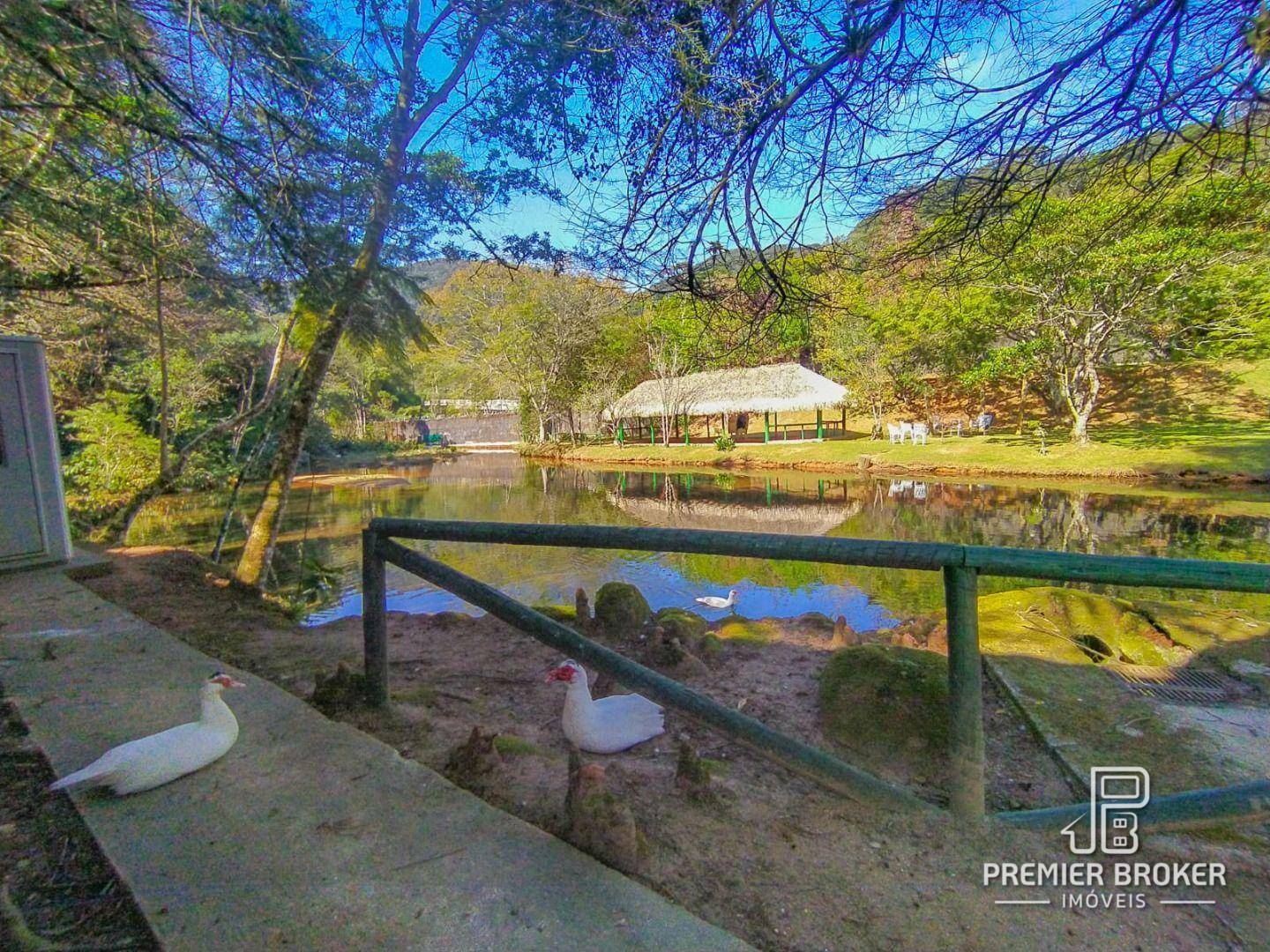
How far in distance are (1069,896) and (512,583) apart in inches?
349

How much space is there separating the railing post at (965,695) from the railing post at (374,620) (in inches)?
78.5

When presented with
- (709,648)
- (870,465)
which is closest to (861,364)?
(870,465)

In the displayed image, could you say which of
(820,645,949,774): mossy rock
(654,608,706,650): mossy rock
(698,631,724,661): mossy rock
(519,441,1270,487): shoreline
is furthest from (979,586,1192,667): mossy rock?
(519,441,1270,487): shoreline

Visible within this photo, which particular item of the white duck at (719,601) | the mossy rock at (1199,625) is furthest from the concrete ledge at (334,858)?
the white duck at (719,601)

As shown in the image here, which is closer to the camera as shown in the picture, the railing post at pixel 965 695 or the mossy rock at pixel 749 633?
the railing post at pixel 965 695

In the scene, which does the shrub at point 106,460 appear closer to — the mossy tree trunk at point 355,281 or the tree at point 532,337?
the mossy tree trunk at point 355,281

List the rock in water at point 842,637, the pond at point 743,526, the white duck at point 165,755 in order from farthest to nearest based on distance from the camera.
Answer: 1. the pond at point 743,526
2. the rock in water at point 842,637
3. the white duck at point 165,755

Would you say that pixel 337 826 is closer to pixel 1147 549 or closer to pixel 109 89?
pixel 109 89

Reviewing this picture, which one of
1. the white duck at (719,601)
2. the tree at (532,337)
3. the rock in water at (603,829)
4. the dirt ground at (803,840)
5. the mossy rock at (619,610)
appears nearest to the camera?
the dirt ground at (803,840)

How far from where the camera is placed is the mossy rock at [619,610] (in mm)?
4840

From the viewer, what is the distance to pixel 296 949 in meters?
1.28

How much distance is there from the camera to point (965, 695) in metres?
1.63

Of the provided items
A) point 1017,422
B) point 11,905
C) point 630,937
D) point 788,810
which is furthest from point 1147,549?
point 1017,422

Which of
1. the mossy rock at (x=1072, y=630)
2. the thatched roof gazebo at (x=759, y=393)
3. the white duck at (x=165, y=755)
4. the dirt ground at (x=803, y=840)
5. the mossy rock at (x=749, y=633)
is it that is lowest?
the mossy rock at (x=749, y=633)
